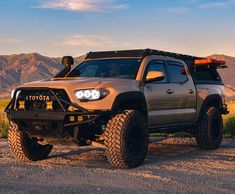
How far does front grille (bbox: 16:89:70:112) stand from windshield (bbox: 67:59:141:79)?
1.33m

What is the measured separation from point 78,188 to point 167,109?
3.44 m

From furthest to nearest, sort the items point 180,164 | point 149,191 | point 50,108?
point 180,164 < point 50,108 < point 149,191

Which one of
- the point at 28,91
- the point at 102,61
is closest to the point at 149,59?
the point at 102,61

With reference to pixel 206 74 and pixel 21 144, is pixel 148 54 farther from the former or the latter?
pixel 21 144

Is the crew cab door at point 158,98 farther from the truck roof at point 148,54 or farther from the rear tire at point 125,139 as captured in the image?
the rear tire at point 125,139

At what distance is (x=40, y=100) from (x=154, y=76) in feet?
6.39

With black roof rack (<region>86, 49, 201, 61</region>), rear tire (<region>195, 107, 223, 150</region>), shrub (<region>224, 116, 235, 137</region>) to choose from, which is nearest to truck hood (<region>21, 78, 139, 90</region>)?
black roof rack (<region>86, 49, 201, 61</region>)

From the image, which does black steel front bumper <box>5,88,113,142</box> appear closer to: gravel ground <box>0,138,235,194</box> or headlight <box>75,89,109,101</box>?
headlight <box>75,89,109,101</box>

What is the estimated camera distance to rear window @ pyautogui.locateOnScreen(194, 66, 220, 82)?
10487mm

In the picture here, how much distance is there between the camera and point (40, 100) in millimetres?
7520

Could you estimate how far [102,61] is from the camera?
9.02 meters

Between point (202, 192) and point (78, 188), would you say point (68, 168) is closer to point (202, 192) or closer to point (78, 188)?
point (78, 188)

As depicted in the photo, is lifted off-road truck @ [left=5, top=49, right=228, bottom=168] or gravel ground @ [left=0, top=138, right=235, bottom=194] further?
lifted off-road truck @ [left=5, top=49, right=228, bottom=168]

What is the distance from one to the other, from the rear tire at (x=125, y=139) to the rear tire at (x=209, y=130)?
271cm
